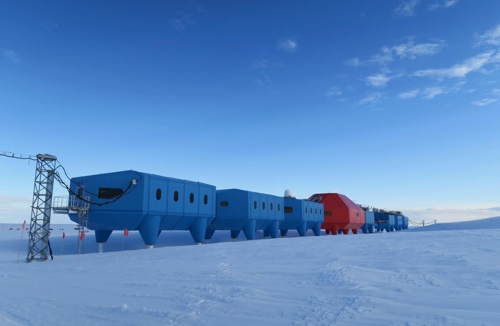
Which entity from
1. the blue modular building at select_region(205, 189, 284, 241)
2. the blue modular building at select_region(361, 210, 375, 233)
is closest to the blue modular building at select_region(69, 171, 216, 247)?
the blue modular building at select_region(205, 189, 284, 241)

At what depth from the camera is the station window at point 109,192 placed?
3123 cm

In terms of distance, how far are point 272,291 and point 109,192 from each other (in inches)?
965

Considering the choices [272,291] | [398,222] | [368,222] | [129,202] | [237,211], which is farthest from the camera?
[398,222]

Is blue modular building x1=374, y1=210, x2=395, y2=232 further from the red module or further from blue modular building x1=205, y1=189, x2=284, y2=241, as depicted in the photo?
blue modular building x1=205, y1=189, x2=284, y2=241

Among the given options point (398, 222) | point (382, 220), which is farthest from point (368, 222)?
point (398, 222)

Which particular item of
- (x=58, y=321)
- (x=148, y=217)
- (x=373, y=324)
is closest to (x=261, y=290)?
(x=373, y=324)

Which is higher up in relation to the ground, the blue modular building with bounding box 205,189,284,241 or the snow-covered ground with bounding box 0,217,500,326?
the blue modular building with bounding box 205,189,284,241

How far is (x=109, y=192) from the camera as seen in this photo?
3134cm

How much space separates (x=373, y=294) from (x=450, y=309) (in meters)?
2.00

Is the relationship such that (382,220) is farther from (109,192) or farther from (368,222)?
(109,192)

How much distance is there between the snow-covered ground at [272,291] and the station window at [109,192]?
44.2ft

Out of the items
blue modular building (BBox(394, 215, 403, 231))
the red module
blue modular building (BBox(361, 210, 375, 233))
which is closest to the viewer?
the red module

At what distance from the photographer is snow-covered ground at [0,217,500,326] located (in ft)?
27.5

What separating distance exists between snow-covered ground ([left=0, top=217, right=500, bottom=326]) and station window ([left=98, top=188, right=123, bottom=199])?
44.2 feet
